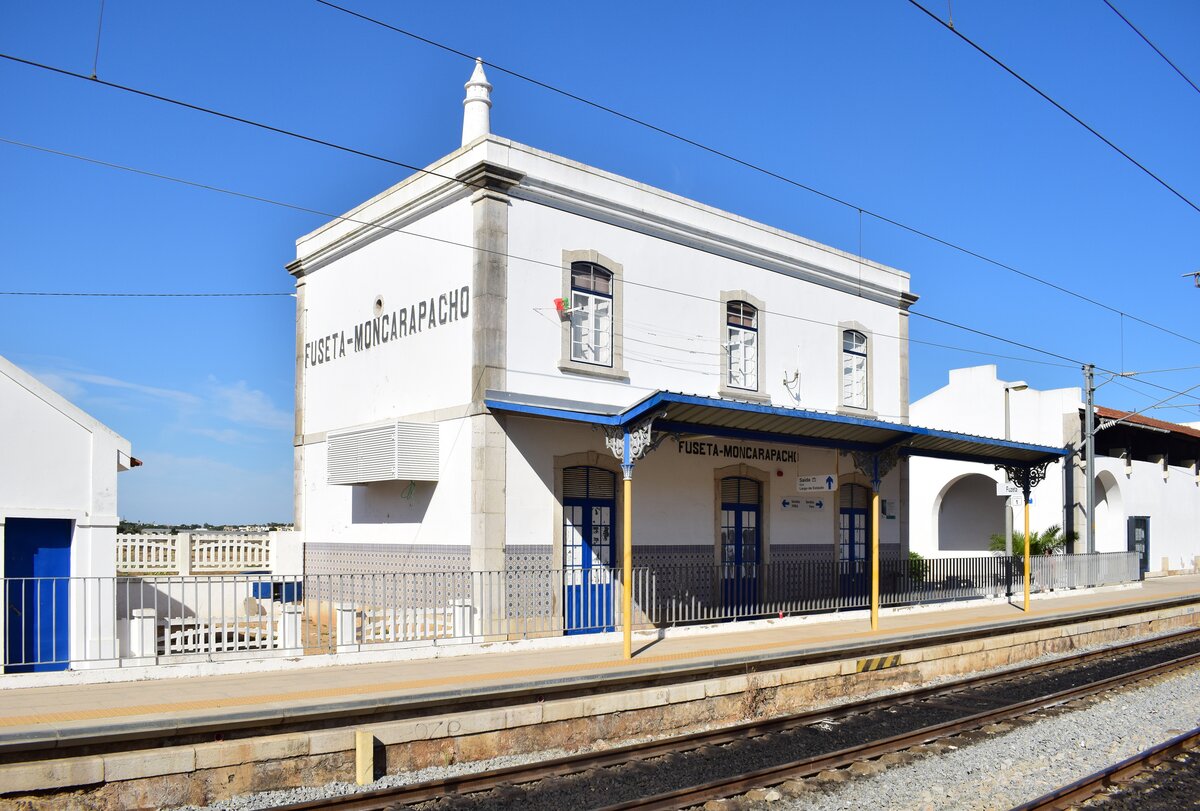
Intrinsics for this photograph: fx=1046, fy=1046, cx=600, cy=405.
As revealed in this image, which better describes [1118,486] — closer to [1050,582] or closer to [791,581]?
[1050,582]

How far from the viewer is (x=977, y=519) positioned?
34125 mm

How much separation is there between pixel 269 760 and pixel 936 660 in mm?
10465

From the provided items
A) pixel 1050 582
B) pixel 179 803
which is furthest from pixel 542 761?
pixel 1050 582

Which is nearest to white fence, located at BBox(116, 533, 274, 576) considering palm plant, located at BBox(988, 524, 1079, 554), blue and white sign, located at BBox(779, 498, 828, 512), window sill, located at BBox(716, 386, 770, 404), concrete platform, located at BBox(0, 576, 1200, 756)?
concrete platform, located at BBox(0, 576, 1200, 756)

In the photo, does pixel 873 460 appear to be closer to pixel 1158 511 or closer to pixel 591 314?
pixel 591 314

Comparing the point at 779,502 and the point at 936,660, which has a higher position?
the point at 779,502

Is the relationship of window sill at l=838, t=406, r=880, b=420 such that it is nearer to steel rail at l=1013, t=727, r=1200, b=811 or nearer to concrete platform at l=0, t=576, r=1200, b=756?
concrete platform at l=0, t=576, r=1200, b=756

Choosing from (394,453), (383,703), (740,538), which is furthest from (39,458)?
(740,538)

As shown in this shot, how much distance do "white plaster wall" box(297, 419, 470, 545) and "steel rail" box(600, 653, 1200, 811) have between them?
719 centimetres

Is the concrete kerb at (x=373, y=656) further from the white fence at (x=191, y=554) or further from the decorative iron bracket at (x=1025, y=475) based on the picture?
the white fence at (x=191, y=554)

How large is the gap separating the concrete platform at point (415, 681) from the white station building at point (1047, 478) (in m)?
14.2

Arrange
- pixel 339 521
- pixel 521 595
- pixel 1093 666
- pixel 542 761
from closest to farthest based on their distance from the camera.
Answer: pixel 542 761, pixel 521 595, pixel 1093 666, pixel 339 521

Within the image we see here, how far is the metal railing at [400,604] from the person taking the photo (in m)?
12.1

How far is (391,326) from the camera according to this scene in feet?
59.1
